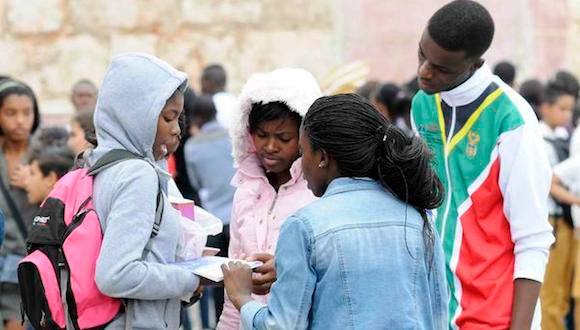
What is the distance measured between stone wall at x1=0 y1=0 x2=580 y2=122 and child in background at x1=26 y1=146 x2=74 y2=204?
544 centimetres

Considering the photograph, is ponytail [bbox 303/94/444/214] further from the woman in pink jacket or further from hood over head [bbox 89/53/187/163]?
the woman in pink jacket

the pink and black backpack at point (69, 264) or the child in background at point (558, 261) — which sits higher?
the pink and black backpack at point (69, 264)

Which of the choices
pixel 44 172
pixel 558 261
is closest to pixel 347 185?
pixel 44 172

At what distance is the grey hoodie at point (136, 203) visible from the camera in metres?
4.00

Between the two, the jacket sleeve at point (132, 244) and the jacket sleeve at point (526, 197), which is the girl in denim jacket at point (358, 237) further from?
the jacket sleeve at point (526, 197)

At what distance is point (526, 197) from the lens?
14.2 feet

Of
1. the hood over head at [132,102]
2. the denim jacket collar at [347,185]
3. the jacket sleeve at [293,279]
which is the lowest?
the jacket sleeve at [293,279]

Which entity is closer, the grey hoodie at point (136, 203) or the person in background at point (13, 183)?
the grey hoodie at point (136, 203)

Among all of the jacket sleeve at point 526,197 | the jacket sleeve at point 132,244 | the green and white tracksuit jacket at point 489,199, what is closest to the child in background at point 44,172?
the jacket sleeve at point 132,244

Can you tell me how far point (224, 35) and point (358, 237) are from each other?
8899 mm

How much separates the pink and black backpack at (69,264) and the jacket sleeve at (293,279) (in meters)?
0.63

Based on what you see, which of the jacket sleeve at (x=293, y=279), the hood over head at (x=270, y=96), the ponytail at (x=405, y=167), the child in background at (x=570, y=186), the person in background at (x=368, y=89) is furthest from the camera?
the person in background at (x=368, y=89)

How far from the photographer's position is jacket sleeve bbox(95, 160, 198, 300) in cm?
399

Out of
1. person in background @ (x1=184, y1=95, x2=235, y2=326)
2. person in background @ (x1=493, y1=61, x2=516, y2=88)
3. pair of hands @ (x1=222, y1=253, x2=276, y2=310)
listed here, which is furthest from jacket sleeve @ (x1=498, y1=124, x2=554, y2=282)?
person in background @ (x1=493, y1=61, x2=516, y2=88)
